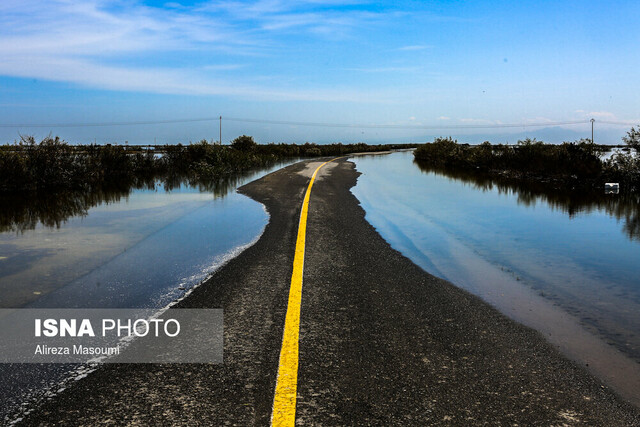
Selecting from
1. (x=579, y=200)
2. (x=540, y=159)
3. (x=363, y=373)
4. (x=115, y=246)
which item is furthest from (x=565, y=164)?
(x=363, y=373)

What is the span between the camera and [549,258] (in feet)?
27.9

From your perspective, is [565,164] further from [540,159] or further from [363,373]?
[363,373]

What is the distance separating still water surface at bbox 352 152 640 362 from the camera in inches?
230

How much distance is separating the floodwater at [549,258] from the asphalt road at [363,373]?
0.51m

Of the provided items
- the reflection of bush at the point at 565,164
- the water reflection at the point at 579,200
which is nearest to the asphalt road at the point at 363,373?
the water reflection at the point at 579,200

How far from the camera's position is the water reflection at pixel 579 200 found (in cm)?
1305

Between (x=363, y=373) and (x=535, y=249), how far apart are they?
6.79 m

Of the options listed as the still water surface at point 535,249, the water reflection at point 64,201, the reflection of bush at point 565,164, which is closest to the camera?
the still water surface at point 535,249

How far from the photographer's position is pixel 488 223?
12219 millimetres

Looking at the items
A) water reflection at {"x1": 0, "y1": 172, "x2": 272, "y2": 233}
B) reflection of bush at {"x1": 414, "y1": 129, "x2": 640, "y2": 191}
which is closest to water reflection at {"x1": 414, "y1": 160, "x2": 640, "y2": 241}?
reflection of bush at {"x1": 414, "y1": 129, "x2": 640, "y2": 191}

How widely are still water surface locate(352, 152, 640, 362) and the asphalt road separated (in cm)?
96

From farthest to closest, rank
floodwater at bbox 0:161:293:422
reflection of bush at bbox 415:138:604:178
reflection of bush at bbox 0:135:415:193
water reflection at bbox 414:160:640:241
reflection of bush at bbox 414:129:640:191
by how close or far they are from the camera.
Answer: reflection of bush at bbox 415:138:604:178, reflection of bush at bbox 414:129:640:191, reflection of bush at bbox 0:135:415:193, water reflection at bbox 414:160:640:241, floodwater at bbox 0:161:293:422

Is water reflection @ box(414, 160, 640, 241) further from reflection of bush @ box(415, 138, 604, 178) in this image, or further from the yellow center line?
the yellow center line

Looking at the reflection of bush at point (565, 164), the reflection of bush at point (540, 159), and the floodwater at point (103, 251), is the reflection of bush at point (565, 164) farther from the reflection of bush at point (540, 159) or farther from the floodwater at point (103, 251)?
the floodwater at point (103, 251)
